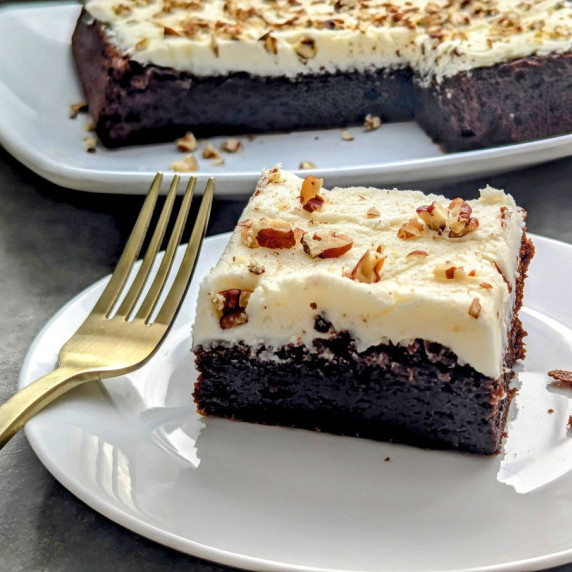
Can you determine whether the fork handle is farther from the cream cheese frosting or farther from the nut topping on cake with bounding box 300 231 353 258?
the cream cheese frosting

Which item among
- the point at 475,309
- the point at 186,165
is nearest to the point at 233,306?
the point at 475,309

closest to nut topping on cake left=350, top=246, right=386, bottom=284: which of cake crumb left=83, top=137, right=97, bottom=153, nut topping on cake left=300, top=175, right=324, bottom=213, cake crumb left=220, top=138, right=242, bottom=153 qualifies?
nut topping on cake left=300, top=175, right=324, bottom=213

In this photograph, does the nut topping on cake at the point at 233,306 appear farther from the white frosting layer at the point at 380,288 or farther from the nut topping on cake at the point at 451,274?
the nut topping on cake at the point at 451,274

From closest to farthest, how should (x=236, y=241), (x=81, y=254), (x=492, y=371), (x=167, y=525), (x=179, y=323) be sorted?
(x=167, y=525), (x=492, y=371), (x=236, y=241), (x=179, y=323), (x=81, y=254)

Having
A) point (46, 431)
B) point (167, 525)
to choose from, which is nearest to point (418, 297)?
point (167, 525)

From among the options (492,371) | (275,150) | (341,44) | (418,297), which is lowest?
(275,150)

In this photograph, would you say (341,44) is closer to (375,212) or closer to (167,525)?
(375,212)

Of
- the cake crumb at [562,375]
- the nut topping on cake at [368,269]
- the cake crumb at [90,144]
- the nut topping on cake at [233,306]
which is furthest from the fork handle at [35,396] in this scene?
the cake crumb at [90,144]
